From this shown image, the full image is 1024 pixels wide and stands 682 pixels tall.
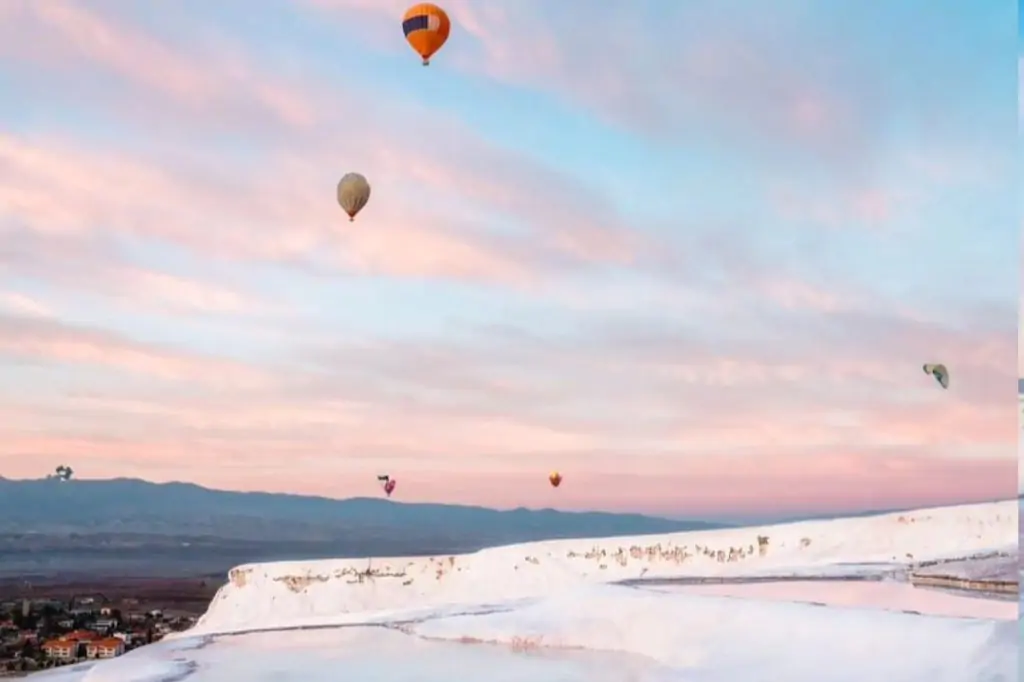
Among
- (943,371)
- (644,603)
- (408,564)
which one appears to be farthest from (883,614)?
(408,564)

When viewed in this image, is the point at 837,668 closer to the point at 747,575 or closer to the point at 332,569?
the point at 747,575

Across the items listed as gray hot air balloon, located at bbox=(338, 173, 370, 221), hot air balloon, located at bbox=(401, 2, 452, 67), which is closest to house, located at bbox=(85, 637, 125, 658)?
gray hot air balloon, located at bbox=(338, 173, 370, 221)

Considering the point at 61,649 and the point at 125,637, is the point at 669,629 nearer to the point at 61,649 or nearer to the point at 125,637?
the point at 61,649

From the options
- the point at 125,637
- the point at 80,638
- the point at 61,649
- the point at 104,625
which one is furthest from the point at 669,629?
the point at 104,625

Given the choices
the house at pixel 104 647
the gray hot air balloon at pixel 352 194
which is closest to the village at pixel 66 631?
the house at pixel 104 647

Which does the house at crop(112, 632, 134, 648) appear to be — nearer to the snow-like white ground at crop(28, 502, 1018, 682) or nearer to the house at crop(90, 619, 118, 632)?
the house at crop(90, 619, 118, 632)
